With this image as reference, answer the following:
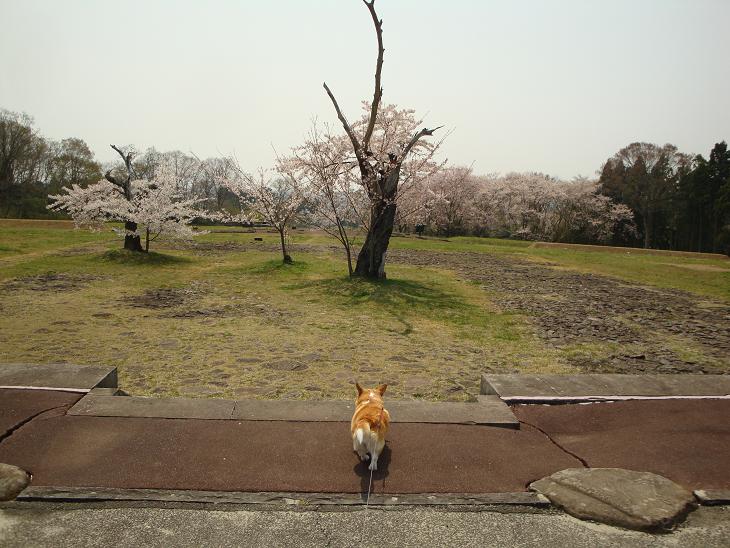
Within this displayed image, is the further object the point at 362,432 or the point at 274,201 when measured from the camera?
the point at 274,201

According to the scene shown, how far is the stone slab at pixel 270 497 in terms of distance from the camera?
3.23m

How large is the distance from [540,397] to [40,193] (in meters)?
56.6

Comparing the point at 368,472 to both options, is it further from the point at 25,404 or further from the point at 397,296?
the point at 397,296

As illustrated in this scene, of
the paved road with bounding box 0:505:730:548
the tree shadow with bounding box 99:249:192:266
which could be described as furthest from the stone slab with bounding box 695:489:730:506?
the tree shadow with bounding box 99:249:192:266

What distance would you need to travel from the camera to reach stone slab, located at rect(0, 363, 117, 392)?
4917 millimetres

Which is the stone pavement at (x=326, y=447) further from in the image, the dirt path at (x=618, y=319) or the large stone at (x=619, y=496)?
the dirt path at (x=618, y=319)

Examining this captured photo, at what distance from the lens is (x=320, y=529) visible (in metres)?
3.00

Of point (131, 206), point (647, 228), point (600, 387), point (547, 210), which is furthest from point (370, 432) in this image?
point (547, 210)

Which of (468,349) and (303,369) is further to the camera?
(468,349)

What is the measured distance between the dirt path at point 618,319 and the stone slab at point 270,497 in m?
5.00

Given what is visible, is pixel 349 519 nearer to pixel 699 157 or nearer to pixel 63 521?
pixel 63 521

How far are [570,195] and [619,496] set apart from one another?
2122 inches

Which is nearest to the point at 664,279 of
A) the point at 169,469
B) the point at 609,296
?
the point at 609,296

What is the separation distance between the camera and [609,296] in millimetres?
14789
